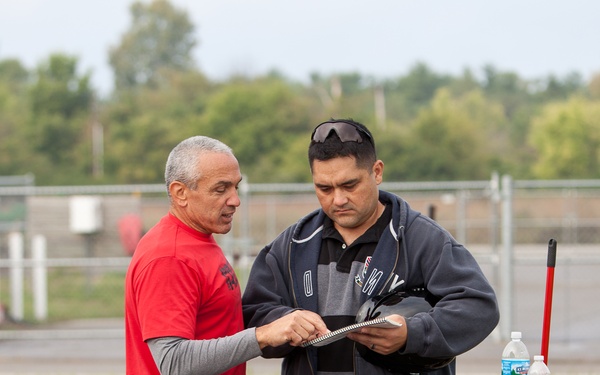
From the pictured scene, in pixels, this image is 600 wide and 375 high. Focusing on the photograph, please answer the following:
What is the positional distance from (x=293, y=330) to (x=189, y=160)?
0.76m

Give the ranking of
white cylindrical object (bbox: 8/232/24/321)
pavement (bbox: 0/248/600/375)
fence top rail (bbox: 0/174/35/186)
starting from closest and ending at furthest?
pavement (bbox: 0/248/600/375)
white cylindrical object (bbox: 8/232/24/321)
fence top rail (bbox: 0/174/35/186)

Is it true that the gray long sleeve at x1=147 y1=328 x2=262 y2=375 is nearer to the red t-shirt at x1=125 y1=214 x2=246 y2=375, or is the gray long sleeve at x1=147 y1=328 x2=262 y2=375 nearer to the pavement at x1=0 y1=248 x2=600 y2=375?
the red t-shirt at x1=125 y1=214 x2=246 y2=375

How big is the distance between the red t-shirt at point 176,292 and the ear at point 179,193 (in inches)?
3.2

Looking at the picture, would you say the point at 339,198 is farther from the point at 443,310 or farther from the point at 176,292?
the point at 176,292

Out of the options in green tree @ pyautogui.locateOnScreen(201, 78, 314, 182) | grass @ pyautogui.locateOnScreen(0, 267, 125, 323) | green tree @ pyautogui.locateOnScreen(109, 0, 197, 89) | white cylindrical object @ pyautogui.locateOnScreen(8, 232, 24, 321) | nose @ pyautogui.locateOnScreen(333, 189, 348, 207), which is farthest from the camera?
green tree @ pyautogui.locateOnScreen(109, 0, 197, 89)

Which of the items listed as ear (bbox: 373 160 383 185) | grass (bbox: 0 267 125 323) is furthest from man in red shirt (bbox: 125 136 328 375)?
grass (bbox: 0 267 125 323)

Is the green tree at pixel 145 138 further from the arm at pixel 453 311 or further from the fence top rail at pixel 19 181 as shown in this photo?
the arm at pixel 453 311

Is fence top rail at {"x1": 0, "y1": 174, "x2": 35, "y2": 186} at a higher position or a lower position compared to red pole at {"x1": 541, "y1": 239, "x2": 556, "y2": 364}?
lower

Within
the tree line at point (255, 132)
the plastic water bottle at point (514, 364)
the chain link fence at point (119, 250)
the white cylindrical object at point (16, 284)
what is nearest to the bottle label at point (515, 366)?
the plastic water bottle at point (514, 364)

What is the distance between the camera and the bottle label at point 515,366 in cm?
365

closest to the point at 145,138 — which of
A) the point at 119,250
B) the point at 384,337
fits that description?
the point at 119,250

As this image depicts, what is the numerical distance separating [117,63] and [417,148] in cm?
5474

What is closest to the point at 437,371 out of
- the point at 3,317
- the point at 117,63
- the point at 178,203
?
the point at 178,203

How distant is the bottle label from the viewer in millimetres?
3648
